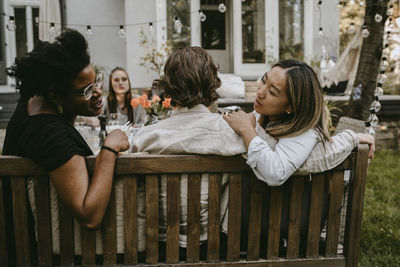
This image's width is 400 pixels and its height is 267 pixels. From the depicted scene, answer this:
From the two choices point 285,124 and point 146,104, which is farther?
point 146,104

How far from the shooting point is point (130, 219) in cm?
144

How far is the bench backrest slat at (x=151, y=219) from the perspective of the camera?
140 cm

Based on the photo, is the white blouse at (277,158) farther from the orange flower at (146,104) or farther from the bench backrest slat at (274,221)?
the orange flower at (146,104)

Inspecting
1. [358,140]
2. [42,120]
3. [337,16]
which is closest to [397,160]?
[337,16]

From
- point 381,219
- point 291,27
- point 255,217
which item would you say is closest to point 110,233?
point 255,217

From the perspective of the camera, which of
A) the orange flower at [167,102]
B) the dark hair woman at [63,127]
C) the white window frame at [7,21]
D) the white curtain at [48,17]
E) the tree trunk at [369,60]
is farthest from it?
the white window frame at [7,21]

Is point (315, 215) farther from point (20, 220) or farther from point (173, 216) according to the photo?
point (20, 220)

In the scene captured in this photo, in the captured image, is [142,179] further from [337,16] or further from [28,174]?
[337,16]

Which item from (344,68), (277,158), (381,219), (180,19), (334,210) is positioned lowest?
(381,219)

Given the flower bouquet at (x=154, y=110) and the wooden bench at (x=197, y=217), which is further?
the flower bouquet at (x=154, y=110)

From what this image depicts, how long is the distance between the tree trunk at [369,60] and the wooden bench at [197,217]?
14.6 feet

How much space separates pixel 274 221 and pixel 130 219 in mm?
581

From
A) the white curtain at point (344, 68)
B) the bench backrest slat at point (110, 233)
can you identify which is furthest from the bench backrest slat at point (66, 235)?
the white curtain at point (344, 68)

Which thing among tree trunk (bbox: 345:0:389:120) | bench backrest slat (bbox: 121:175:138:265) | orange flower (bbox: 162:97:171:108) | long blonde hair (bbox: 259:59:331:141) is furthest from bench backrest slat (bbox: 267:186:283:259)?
tree trunk (bbox: 345:0:389:120)
